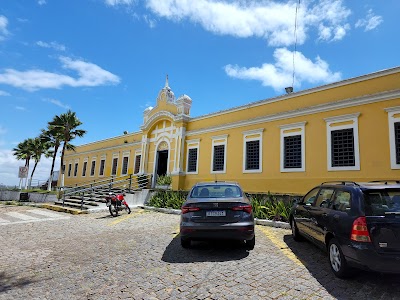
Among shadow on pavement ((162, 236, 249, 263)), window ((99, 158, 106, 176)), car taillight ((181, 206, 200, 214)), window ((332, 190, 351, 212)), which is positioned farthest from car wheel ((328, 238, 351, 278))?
window ((99, 158, 106, 176))

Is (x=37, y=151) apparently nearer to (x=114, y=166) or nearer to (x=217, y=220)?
(x=114, y=166)

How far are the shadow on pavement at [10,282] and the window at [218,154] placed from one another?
1215cm

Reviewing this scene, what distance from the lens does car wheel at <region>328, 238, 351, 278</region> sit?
4.15 meters

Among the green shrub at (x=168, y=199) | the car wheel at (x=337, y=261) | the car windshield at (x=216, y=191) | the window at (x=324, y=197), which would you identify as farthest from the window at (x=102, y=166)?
the car wheel at (x=337, y=261)

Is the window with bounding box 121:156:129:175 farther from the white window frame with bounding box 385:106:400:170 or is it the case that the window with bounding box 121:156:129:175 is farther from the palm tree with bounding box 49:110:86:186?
the white window frame with bounding box 385:106:400:170

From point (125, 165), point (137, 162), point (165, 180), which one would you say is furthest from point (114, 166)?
point (165, 180)

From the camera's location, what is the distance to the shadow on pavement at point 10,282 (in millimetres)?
4062

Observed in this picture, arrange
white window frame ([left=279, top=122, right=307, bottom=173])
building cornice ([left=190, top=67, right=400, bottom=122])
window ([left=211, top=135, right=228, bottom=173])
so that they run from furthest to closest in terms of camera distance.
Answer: window ([left=211, top=135, right=228, bottom=173])
white window frame ([left=279, top=122, right=307, bottom=173])
building cornice ([left=190, top=67, right=400, bottom=122])

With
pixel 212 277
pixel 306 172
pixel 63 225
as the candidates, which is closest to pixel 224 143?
pixel 306 172

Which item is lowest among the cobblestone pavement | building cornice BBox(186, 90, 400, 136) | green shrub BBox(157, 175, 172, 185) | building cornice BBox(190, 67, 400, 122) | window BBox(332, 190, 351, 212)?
the cobblestone pavement

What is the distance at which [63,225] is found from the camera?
31.6 ft

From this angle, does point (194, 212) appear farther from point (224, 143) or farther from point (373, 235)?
point (224, 143)

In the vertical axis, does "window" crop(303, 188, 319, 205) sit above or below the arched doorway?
below

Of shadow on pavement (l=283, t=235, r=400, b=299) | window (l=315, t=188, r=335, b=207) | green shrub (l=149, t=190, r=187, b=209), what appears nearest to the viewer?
shadow on pavement (l=283, t=235, r=400, b=299)
